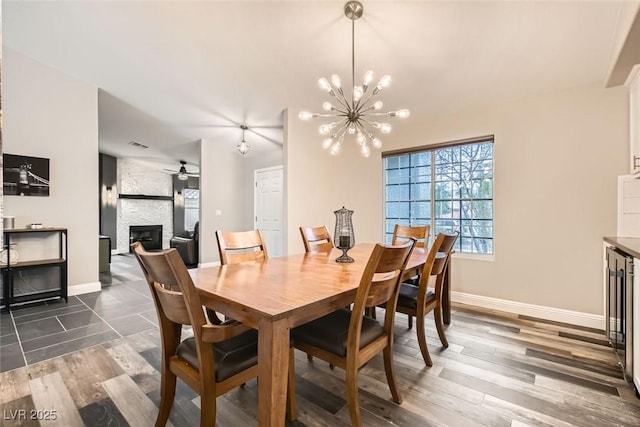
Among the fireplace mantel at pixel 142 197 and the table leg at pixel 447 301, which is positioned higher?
the fireplace mantel at pixel 142 197

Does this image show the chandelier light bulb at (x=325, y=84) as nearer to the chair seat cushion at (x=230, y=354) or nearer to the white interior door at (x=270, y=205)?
the chair seat cushion at (x=230, y=354)

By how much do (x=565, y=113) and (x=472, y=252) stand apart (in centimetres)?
174

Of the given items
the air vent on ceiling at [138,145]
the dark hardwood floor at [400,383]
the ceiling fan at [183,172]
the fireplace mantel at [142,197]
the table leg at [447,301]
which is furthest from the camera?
the fireplace mantel at [142,197]

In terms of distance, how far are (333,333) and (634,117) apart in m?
3.22

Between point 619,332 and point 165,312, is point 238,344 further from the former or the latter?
point 619,332

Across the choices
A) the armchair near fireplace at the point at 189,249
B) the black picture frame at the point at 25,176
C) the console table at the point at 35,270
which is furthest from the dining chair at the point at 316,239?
the armchair near fireplace at the point at 189,249

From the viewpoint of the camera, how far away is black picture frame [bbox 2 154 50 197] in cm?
348

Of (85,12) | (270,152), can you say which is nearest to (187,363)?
(85,12)

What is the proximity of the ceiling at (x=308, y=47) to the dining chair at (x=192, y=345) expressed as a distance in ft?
7.47

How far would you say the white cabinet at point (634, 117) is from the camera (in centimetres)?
251

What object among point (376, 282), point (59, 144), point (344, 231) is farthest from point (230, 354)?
point (59, 144)

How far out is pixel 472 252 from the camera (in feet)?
12.1

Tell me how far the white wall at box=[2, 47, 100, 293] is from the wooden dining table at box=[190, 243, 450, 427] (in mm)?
3207

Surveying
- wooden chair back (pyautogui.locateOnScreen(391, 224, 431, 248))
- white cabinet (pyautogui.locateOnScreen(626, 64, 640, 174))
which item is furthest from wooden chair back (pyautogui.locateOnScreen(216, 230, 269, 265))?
white cabinet (pyautogui.locateOnScreen(626, 64, 640, 174))
